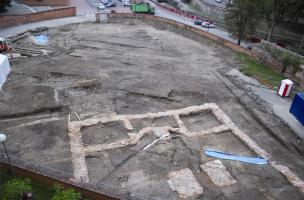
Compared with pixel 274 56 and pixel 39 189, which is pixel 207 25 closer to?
pixel 274 56

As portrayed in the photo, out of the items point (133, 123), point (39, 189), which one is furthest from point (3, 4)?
point (39, 189)

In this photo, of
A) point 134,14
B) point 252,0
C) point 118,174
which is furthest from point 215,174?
point 134,14

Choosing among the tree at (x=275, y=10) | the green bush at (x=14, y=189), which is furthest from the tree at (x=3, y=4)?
the green bush at (x=14, y=189)

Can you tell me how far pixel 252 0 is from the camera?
104ft

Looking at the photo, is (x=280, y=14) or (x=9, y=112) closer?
(x=9, y=112)

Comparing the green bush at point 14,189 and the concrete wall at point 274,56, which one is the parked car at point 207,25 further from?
the green bush at point 14,189

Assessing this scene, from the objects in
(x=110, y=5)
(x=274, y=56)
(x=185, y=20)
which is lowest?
(x=274, y=56)

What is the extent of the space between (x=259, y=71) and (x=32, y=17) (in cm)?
2737

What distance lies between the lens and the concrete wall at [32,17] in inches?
1370

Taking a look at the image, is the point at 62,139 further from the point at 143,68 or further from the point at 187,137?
the point at 143,68

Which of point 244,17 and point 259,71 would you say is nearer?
point 259,71

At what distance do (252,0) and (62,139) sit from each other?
2457 centimetres

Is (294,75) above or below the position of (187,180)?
above

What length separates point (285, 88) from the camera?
22.8m
